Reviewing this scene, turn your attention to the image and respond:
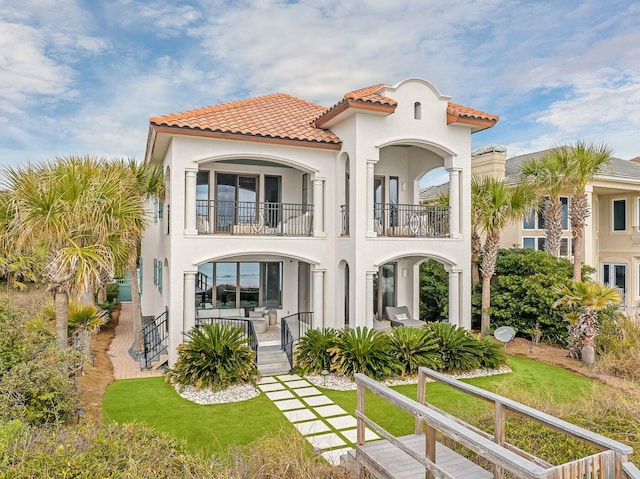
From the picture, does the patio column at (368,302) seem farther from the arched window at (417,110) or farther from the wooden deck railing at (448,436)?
the wooden deck railing at (448,436)

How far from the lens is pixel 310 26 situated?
17.2m

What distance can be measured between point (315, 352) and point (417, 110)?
9.04 meters

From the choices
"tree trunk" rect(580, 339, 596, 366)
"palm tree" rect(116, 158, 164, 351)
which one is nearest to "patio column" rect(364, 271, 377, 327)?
"tree trunk" rect(580, 339, 596, 366)

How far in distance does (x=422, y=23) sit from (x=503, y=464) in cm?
1626

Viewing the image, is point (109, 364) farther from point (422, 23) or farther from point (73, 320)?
point (422, 23)

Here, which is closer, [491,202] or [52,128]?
[491,202]

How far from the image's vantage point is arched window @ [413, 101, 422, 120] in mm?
15672

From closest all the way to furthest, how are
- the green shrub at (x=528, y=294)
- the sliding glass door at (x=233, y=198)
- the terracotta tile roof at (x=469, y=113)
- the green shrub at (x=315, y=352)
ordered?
the green shrub at (x=315, y=352) → the terracotta tile roof at (x=469, y=113) → the sliding glass door at (x=233, y=198) → the green shrub at (x=528, y=294)

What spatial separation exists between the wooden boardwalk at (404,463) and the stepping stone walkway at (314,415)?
4.52ft

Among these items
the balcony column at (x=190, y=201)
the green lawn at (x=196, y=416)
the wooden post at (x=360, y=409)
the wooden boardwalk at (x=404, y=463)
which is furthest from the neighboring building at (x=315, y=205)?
the wooden boardwalk at (x=404, y=463)

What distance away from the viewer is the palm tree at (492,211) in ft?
56.7

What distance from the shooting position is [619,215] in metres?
27.6

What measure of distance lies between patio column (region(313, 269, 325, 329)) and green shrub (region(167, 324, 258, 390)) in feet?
11.3

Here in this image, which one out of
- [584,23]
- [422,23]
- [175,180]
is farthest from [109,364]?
[584,23]
